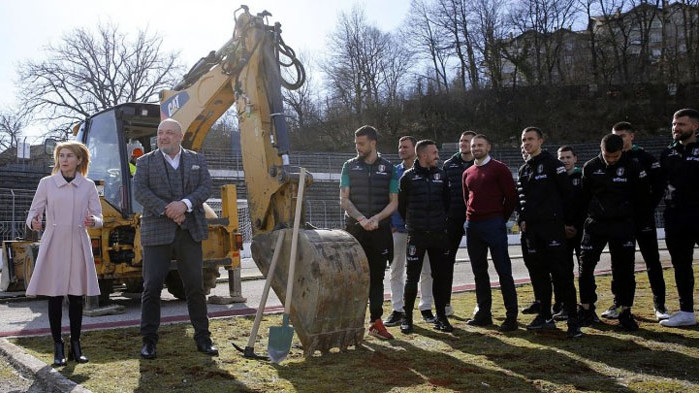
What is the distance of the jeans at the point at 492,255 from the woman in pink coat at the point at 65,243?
3.49 m

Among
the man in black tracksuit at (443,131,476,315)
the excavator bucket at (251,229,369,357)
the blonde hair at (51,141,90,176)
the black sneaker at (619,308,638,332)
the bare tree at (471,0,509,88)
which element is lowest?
the black sneaker at (619,308,638,332)

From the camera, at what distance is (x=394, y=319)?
6930 mm

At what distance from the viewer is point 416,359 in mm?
5004

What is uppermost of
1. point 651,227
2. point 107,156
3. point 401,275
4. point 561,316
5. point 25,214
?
point 107,156

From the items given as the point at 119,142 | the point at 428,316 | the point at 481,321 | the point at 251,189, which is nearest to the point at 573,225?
the point at 481,321

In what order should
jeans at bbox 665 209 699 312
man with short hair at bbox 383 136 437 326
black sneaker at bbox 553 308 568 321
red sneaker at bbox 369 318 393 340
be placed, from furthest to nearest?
man with short hair at bbox 383 136 437 326 < black sneaker at bbox 553 308 568 321 < jeans at bbox 665 209 699 312 < red sneaker at bbox 369 318 393 340

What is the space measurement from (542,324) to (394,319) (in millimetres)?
1525

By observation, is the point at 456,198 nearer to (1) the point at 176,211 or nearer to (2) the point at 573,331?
(2) the point at 573,331

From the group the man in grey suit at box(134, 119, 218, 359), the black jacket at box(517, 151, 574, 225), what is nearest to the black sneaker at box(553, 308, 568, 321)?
the black jacket at box(517, 151, 574, 225)

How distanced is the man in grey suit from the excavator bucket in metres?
0.67

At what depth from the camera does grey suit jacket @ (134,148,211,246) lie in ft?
17.3

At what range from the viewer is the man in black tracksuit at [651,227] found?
21.3 ft

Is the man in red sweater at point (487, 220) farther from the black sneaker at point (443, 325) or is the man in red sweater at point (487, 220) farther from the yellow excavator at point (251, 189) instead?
the yellow excavator at point (251, 189)

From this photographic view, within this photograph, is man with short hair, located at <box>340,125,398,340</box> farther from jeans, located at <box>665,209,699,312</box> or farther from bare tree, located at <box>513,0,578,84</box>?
bare tree, located at <box>513,0,578,84</box>
